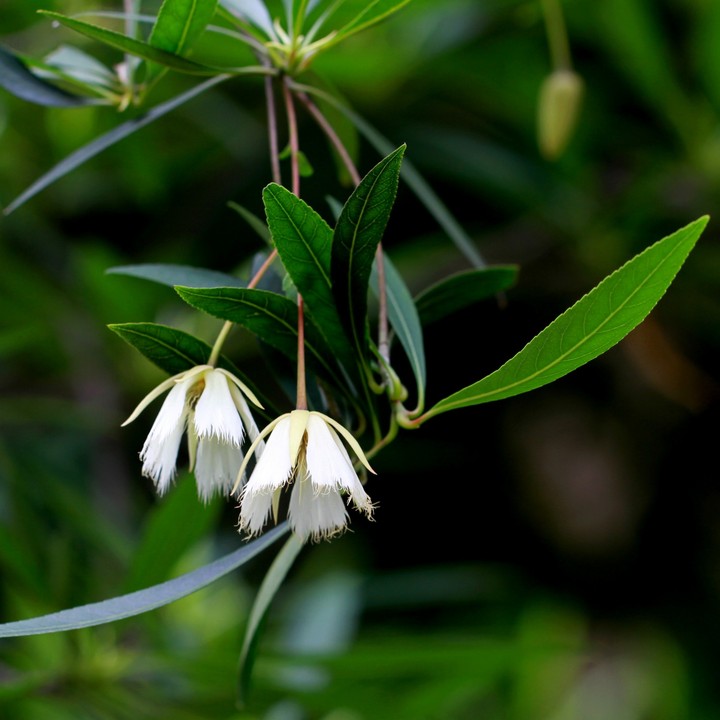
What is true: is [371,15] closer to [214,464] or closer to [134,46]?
[134,46]

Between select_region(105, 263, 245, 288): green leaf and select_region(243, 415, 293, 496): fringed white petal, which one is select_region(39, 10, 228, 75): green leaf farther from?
select_region(243, 415, 293, 496): fringed white petal

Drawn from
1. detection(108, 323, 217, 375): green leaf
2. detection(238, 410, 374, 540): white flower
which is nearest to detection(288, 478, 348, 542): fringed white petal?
detection(238, 410, 374, 540): white flower

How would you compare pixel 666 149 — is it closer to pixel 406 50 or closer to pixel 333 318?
pixel 406 50

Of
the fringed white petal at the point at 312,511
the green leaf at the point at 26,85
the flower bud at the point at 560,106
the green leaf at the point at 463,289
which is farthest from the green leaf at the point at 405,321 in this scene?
the flower bud at the point at 560,106

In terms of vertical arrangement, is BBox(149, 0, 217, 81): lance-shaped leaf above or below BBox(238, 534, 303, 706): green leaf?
above

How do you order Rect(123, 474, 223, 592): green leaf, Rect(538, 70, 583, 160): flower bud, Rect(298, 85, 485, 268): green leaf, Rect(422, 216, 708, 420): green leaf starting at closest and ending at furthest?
Rect(422, 216, 708, 420): green leaf
Rect(298, 85, 485, 268): green leaf
Rect(123, 474, 223, 592): green leaf
Rect(538, 70, 583, 160): flower bud

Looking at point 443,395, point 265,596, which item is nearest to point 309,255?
A: point 265,596

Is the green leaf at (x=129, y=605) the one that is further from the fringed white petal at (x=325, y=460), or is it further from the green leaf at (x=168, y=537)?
the green leaf at (x=168, y=537)
